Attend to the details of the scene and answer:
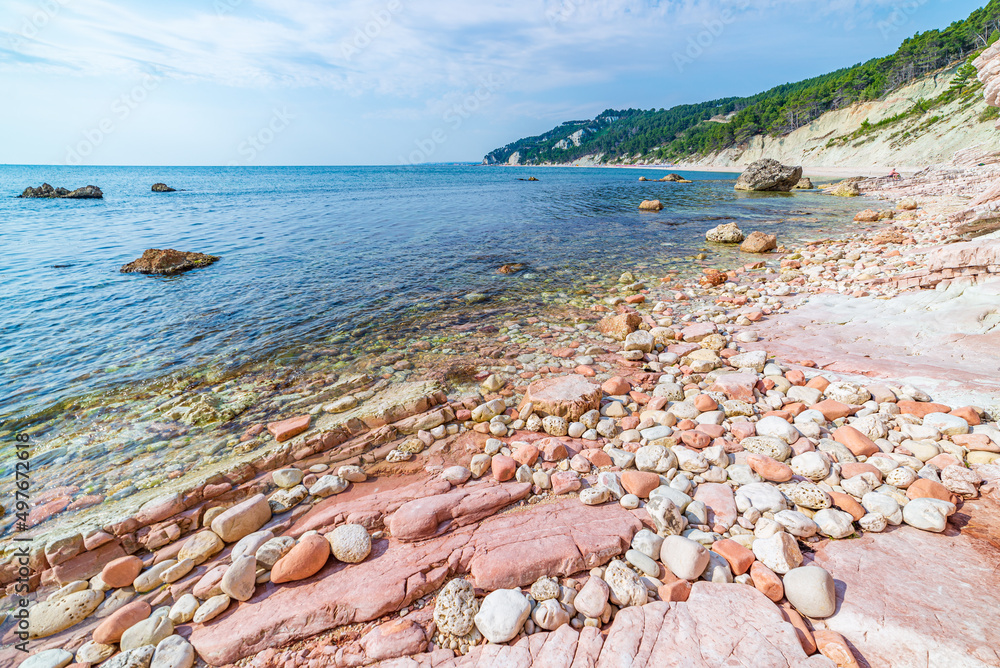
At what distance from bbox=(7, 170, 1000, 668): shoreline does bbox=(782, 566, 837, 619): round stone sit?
0.28 feet

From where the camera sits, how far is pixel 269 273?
1302 cm

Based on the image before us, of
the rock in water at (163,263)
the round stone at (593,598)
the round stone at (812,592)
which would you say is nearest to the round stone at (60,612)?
the round stone at (593,598)

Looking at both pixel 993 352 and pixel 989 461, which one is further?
pixel 993 352

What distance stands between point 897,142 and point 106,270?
8233 cm

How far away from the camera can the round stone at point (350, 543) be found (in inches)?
123

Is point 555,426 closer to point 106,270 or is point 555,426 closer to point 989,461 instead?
point 989,461

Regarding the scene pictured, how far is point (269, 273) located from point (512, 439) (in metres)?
12.1

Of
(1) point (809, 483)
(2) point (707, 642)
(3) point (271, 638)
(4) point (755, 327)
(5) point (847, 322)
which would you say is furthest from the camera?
(4) point (755, 327)

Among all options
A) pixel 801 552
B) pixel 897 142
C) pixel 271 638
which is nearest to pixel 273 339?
pixel 271 638

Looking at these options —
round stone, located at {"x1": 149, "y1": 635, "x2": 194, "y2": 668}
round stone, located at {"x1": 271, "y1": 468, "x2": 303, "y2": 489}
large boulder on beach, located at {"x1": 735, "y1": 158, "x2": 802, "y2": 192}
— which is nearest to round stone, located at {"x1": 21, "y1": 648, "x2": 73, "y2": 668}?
round stone, located at {"x1": 149, "y1": 635, "x2": 194, "y2": 668}

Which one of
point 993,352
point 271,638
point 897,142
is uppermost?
point 897,142

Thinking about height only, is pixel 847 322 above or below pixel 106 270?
below

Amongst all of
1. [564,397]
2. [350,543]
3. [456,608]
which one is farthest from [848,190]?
[350,543]

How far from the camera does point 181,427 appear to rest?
5.35m
